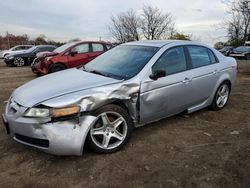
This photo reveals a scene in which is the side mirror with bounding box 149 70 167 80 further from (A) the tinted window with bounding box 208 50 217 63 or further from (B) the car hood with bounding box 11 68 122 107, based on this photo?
(A) the tinted window with bounding box 208 50 217 63

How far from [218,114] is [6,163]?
3.85 meters

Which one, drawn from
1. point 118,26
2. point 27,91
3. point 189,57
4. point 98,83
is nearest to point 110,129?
point 98,83

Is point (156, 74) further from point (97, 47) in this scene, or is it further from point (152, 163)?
point (97, 47)

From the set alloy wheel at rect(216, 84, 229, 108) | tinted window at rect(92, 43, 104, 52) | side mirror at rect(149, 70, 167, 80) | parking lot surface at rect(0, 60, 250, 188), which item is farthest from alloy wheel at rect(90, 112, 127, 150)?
tinted window at rect(92, 43, 104, 52)

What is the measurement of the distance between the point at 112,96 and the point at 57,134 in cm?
87

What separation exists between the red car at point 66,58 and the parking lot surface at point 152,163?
240 inches

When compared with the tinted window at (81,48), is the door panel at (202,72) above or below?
below

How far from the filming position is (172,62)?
186 inches

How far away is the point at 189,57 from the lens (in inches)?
199

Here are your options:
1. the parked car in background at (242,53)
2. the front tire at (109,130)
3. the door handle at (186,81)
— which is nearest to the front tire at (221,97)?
the door handle at (186,81)

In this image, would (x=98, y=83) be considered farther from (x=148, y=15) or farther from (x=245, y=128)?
(x=148, y=15)

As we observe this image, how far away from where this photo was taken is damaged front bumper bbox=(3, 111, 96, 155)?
3375mm

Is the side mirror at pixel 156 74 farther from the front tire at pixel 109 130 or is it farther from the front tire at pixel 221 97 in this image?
the front tire at pixel 221 97

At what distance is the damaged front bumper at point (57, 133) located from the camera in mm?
3375
